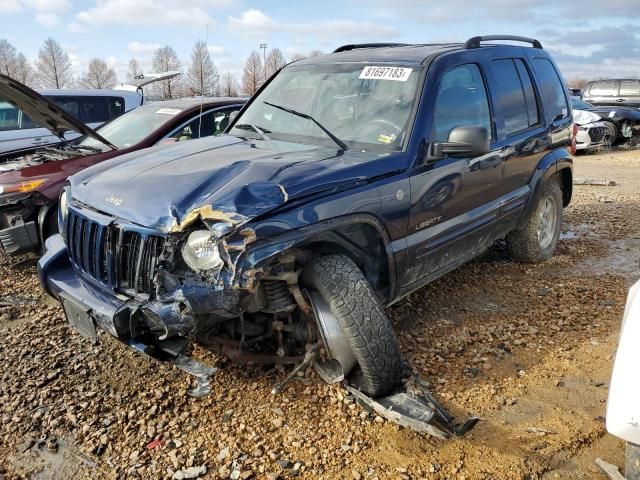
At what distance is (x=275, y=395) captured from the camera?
295cm

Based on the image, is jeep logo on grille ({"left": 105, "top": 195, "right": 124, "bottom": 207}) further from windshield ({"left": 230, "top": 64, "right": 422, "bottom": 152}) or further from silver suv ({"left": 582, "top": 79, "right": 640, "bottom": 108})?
silver suv ({"left": 582, "top": 79, "right": 640, "bottom": 108})

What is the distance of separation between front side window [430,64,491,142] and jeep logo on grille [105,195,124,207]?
6.36ft

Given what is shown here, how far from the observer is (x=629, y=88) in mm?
17000

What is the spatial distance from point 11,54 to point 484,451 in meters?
62.4

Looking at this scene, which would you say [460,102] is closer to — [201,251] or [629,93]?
[201,251]

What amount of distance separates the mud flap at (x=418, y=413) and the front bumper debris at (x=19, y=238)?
3.36m

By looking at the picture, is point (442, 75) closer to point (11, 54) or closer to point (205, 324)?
point (205, 324)

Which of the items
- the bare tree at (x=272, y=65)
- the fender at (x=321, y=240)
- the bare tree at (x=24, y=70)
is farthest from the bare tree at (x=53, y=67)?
the fender at (x=321, y=240)

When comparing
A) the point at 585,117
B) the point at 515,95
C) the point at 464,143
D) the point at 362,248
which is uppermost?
the point at 515,95

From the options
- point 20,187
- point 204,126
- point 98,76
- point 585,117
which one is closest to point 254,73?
point 204,126

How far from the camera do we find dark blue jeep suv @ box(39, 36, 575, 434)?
2.48 metres

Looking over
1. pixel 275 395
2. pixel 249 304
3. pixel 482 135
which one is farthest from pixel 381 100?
pixel 275 395

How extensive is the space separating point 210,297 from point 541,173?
357 cm

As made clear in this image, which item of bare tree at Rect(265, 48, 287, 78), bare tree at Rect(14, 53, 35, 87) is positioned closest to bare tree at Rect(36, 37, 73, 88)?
bare tree at Rect(14, 53, 35, 87)
